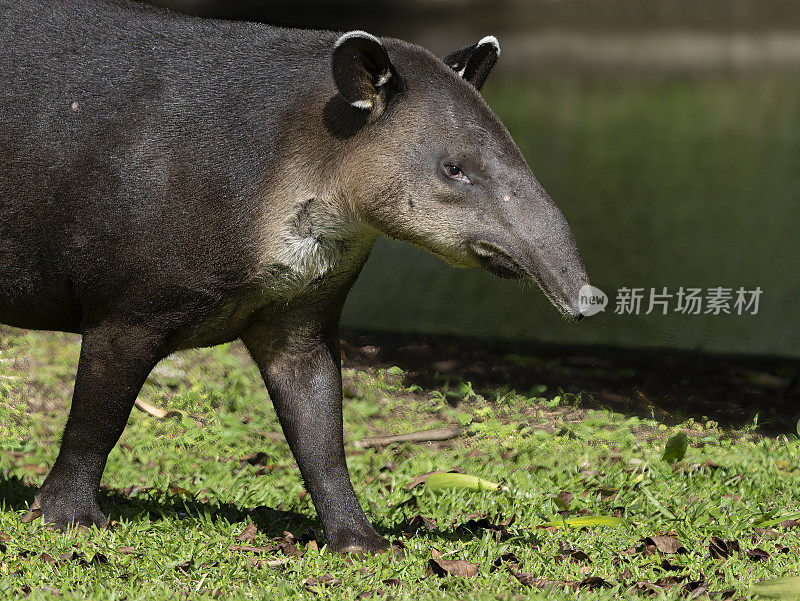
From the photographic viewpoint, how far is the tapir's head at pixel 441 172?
13.8 feet

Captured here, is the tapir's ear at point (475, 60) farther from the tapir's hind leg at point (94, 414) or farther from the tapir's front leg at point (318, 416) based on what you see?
the tapir's hind leg at point (94, 414)

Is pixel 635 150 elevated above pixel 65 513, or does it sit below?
above

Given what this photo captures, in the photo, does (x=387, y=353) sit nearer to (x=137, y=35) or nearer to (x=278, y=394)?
(x=278, y=394)

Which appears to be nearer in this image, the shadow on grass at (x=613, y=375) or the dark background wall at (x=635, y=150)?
the shadow on grass at (x=613, y=375)

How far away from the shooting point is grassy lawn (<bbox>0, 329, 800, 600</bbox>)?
4660 mm

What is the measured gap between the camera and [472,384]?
7660mm

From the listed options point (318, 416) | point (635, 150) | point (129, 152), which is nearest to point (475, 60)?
point (129, 152)

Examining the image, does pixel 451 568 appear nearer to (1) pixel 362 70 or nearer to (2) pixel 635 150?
(1) pixel 362 70

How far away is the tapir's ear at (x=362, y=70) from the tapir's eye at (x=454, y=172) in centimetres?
33

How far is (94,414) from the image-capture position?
4680 millimetres

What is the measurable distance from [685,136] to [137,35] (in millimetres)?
7325

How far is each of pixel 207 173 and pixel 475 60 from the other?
44.3 inches

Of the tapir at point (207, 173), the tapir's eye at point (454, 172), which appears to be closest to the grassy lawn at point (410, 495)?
the tapir at point (207, 173)

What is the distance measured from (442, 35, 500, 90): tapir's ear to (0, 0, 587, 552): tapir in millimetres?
22
